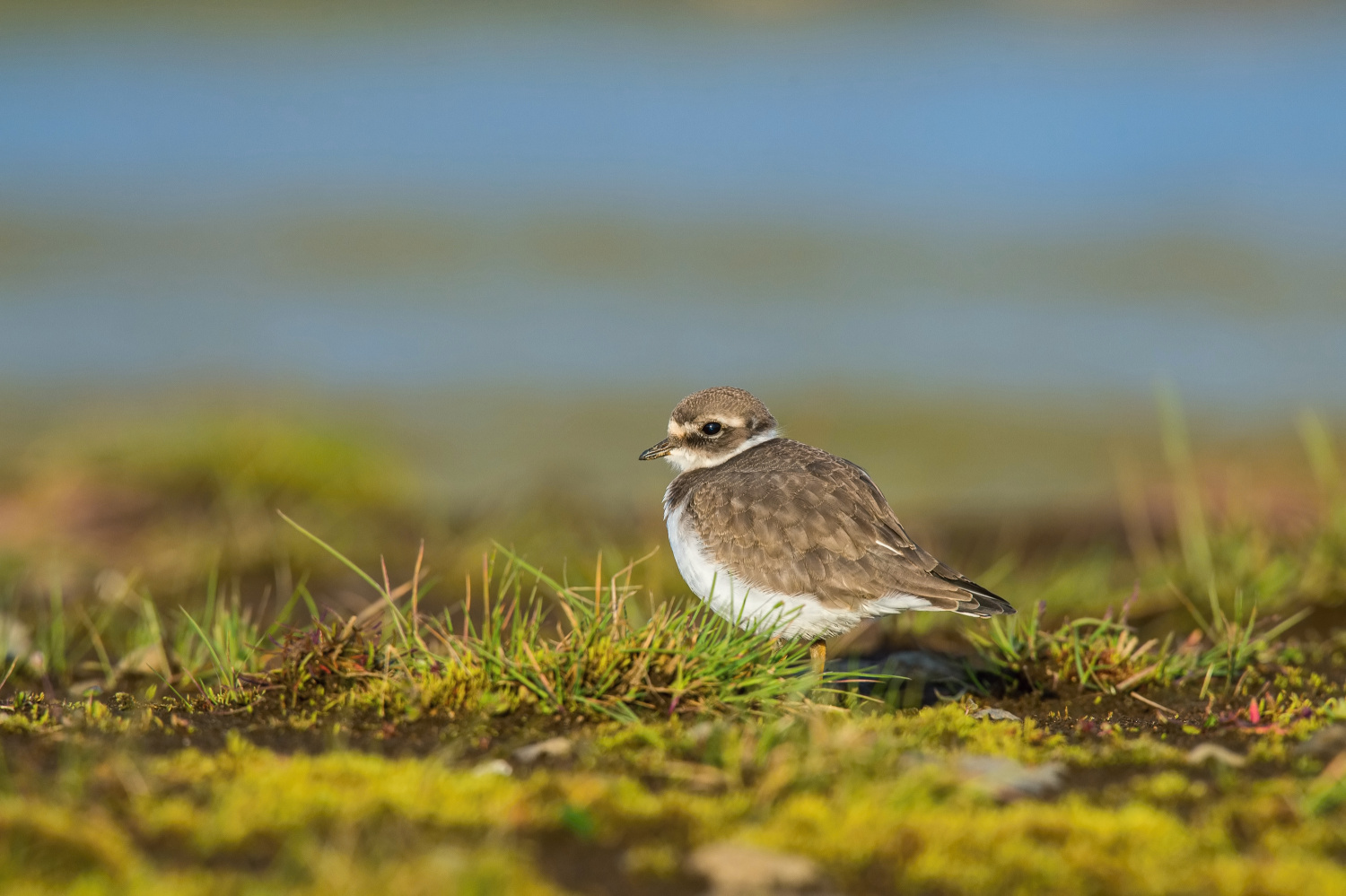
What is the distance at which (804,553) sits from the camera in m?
5.89

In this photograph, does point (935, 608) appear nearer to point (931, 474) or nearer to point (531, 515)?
point (531, 515)

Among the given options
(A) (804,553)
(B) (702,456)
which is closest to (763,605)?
(A) (804,553)

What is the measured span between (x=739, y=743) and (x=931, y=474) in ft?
43.7

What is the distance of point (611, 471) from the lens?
52.7ft

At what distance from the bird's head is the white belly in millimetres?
940

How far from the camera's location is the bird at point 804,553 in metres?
5.71

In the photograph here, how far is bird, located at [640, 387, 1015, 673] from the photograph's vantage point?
5.71m

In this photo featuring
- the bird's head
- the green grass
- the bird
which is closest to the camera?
the green grass

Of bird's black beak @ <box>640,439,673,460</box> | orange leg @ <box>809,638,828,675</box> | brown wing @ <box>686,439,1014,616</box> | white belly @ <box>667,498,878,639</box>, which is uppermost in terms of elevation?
bird's black beak @ <box>640,439,673,460</box>

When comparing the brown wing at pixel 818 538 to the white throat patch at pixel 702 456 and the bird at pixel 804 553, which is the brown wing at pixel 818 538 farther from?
the white throat patch at pixel 702 456

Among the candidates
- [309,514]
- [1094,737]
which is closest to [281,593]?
[309,514]

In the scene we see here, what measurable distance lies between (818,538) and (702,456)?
4.62 feet

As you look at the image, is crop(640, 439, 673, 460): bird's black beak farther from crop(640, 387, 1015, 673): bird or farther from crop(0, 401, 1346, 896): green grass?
crop(0, 401, 1346, 896): green grass

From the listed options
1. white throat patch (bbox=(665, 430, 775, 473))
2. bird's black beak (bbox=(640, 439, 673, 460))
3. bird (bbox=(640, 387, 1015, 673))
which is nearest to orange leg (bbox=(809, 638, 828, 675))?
bird (bbox=(640, 387, 1015, 673))
